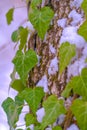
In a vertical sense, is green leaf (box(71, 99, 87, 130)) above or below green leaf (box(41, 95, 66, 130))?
below

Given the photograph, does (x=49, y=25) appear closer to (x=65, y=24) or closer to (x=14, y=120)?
(x=65, y=24)

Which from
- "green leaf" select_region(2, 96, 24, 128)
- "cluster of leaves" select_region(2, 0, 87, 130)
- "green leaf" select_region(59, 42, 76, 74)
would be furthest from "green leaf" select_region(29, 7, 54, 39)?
"green leaf" select_region(2, 96, 24, 128)

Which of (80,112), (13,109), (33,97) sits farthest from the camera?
(13,109)

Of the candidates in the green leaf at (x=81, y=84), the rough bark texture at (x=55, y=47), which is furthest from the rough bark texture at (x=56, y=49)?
the green leaf at (x=81, y=84)

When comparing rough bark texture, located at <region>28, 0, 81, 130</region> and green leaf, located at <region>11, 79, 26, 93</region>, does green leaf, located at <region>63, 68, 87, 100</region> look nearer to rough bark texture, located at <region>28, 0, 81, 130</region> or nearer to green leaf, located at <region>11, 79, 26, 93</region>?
rough bark texture, located at <region>28, 0, 81, 130</region>

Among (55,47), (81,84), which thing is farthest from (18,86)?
(81,84)

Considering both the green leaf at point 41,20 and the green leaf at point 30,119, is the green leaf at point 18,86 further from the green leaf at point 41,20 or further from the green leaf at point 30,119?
the green leaf at point 41,20

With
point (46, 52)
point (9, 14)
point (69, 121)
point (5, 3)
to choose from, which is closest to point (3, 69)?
point (5, 3)

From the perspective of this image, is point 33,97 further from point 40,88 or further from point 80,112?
point 80,112
